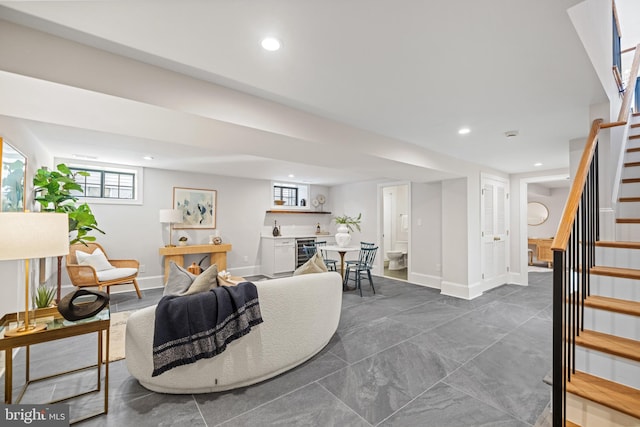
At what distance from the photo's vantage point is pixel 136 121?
2084 millimetres

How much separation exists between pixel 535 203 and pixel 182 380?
34.6 feet

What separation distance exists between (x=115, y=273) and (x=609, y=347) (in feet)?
17.6

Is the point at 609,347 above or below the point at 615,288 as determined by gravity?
below

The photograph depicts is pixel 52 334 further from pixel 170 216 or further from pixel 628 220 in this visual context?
pixel 628 220

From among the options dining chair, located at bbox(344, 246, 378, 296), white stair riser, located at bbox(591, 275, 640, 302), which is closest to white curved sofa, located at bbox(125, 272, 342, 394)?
white stair riser, located at bbox(591, 275, 640, 302)

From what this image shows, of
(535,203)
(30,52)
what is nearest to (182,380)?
(30,52)

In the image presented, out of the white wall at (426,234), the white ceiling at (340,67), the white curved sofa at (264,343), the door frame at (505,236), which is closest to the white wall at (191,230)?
the white ceiling at (340,67)

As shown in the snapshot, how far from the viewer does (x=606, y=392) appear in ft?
5.14

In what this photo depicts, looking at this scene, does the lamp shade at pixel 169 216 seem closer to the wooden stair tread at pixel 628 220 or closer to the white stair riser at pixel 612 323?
the white stair riser at pixel 612 323

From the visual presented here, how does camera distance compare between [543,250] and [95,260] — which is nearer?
[95,260]

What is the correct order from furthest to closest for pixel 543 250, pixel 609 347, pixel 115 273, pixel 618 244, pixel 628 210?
pixel 543 250 → pixel 115 273 → pixel 628 210 → pixel 618 244 → pixel 609 347

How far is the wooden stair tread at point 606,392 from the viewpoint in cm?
145

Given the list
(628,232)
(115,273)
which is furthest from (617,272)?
(115,273)

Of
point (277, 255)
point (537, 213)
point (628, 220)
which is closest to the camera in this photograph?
point (628, 220)
